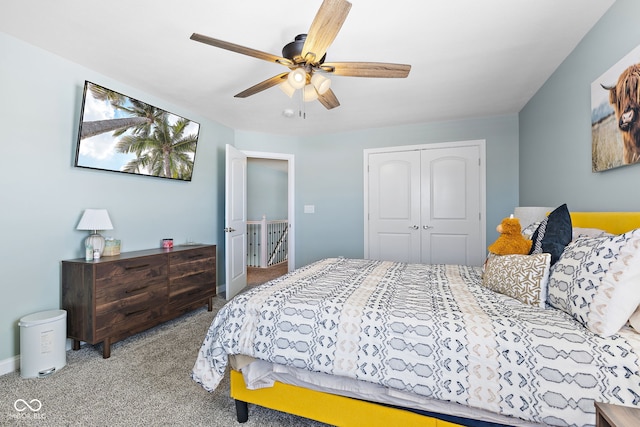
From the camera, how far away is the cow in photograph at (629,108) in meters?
1.46

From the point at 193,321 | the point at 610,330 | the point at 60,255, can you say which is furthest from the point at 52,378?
the point at 610,330

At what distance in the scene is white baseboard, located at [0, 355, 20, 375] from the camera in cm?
→ 196

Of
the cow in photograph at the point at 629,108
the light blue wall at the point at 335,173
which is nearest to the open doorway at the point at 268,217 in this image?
the light blue wall at the point at 335,173

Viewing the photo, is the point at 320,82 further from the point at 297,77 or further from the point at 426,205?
the point at 426,205

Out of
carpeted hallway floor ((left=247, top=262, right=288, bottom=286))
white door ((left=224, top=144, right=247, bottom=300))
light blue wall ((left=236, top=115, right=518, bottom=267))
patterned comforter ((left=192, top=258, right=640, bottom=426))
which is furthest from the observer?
carpeted hallway floor ((left=247, top=262, right=288, bottom=286))

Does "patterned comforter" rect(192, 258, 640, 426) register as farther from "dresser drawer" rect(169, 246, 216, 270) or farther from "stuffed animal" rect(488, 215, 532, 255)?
"dresser drawer" rect(169, 246, 216, 270)

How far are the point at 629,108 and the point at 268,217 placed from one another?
6610 mm

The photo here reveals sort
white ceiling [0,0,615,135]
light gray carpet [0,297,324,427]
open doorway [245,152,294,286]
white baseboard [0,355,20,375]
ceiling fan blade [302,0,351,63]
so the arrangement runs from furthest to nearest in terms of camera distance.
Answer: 1. open doorway [245,152,294,286]
2. white baseboard [0,355,20,375]
3. white ceiling [0,0,615,135]
4. light gray carpet [0,297,324,427]
5. ceiling fan blade [302,0,351,63]

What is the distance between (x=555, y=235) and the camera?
1.49 meters

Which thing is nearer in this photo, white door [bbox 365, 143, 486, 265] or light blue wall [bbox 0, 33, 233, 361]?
light blue wall [bbox 0, 33, 233, 361]

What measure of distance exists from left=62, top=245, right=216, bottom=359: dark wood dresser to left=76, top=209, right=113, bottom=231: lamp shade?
0.87 feet

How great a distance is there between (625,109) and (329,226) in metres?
3.33

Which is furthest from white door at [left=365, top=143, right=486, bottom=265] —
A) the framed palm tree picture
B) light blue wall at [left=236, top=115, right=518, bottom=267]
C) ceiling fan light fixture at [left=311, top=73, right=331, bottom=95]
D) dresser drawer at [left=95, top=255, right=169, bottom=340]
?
dresser drawer at [left=95, top=255, right=169, bottom=340]

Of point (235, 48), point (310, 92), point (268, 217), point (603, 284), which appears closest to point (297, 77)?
point (310, 92)
